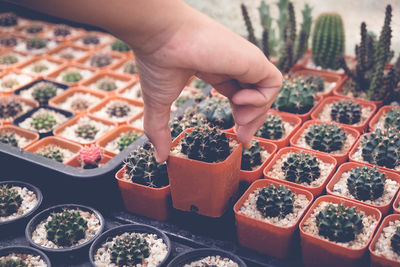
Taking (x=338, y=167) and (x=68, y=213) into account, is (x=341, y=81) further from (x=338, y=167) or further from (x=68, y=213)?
(x=68, y=213)

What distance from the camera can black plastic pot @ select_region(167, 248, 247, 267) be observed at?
90.0 inches

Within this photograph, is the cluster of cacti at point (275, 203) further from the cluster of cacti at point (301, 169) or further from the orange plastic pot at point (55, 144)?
the orange plastic pot at point (55, 144)

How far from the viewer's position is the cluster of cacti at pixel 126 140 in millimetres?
3453

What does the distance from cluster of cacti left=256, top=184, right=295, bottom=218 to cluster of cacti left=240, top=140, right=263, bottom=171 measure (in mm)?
394

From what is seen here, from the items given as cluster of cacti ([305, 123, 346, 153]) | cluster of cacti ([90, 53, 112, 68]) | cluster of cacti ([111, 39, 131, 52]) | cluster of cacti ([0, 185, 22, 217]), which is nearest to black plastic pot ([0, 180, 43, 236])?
cluster of cacti ([0, 185, 22, 217])

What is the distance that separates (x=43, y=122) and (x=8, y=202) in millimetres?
1138

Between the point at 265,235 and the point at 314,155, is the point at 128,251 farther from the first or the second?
the point at 314,155

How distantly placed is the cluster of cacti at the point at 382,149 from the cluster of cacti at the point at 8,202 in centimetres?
223

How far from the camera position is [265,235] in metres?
2.36

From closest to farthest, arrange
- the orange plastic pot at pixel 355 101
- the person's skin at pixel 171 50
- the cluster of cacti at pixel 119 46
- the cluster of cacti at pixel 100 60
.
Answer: the person's skin at pixel 171 50 < the orange plastic pot at pixel 355 101 < the cluster of cacti at pixel 100 60 < the cluster of cacti at pixel 119 46

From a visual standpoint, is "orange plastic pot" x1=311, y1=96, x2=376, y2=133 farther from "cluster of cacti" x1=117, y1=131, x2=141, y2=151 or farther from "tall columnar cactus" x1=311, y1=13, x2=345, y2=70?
"cluster of cacti" x1=117, y1=131, x2=141, y2=151

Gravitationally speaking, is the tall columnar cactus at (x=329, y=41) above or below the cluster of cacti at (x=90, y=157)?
above

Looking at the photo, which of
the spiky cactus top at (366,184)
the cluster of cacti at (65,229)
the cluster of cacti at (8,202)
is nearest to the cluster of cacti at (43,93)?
the cluster of cacti at (8,202)

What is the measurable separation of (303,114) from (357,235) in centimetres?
148
